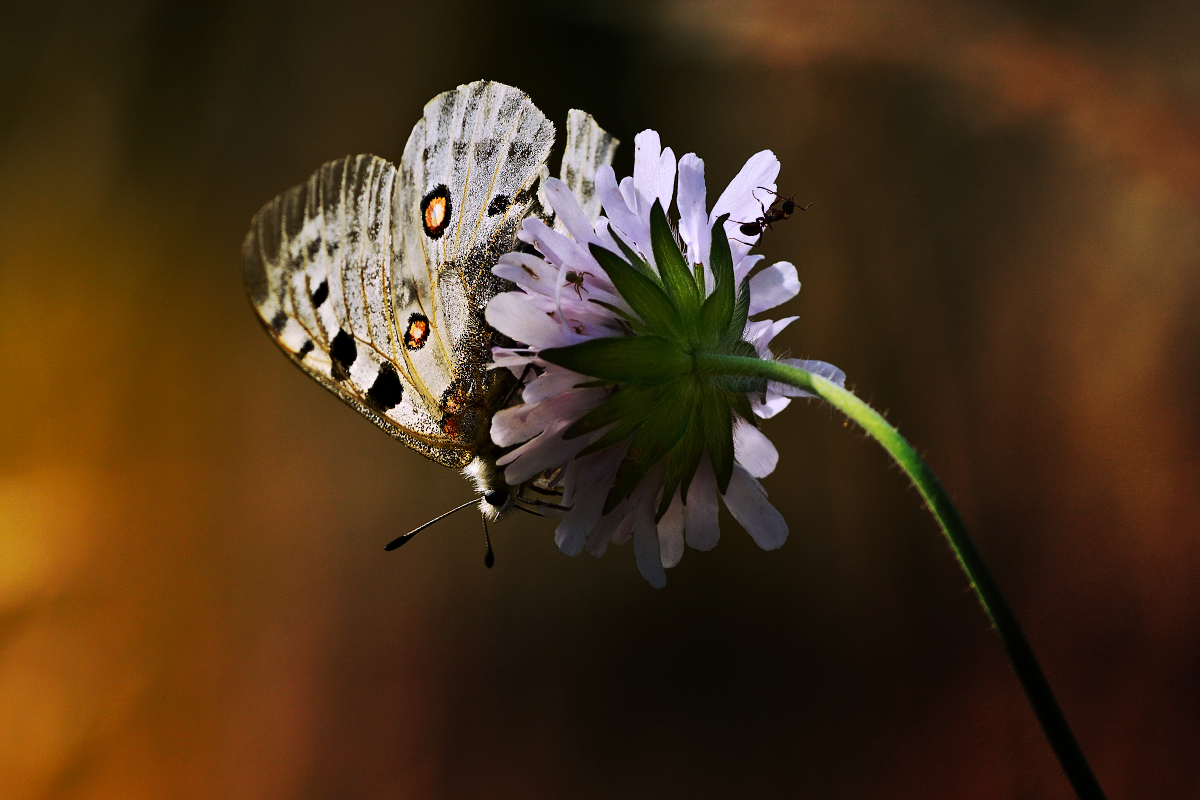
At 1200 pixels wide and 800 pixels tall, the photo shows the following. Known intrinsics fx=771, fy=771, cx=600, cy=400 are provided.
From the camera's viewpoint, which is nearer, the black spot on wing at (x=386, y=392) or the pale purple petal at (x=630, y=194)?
the pale purple petal at (x=630, y=194)

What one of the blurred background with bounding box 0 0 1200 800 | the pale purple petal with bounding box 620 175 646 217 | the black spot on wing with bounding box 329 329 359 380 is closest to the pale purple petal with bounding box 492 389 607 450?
the pale purple petal with bounding box 620 175 646 217

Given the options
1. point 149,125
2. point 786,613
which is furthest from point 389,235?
point 149,125

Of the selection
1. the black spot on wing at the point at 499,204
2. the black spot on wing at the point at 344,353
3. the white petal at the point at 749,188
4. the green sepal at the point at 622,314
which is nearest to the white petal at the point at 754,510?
the green sepal at the point at 622,314

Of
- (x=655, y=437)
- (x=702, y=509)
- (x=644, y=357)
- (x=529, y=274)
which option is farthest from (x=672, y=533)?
(x=529, y=274)

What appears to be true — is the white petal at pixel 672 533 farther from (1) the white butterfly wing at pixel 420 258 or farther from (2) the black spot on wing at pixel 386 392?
(2) the black spot on wing at pixel 386 392

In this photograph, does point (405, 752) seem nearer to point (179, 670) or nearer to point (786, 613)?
point (179, 670)

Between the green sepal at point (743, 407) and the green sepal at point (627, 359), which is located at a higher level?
the green sepal at point (627, 359)

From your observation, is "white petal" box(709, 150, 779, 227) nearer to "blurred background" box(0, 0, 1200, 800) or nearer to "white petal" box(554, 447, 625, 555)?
"white petal" box(554, 447, 625, 555)

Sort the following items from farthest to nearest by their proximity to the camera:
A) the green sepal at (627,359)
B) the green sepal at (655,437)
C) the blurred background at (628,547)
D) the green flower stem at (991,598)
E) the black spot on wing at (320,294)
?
the blurred background at (628,547)
the black spot on wing at (320,294)
the green sepal at (655,437)
the green sepal at (627,359)
the green flower stem at (991,598)

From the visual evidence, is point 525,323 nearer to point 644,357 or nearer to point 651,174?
point 644,357
